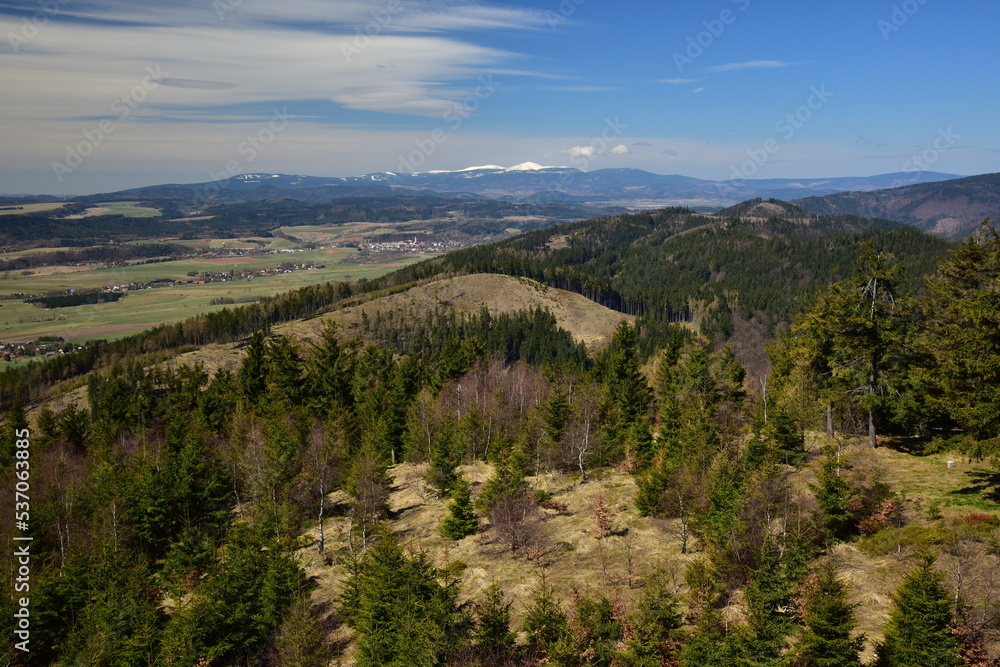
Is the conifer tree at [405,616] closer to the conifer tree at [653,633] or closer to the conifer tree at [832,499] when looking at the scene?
the conifer tree at [653,633]

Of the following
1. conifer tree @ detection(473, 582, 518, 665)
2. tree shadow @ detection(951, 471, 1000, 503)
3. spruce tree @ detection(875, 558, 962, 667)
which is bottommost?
conifer tree @ detection(473, 582, 518, 665)

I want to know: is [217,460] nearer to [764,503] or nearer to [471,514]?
[471,514]

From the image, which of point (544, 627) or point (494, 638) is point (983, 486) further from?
point (494, 638)

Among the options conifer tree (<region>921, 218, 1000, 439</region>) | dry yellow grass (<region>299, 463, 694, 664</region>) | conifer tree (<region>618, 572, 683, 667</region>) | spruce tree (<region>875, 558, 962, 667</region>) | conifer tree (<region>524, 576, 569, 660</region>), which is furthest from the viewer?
dry yellow grass (<region>299, 463, 694, 664</region>)

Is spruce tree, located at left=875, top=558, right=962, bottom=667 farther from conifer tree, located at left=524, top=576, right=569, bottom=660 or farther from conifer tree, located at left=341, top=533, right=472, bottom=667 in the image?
conifer tree, located at left=341, top=533, right=472, bottom=667

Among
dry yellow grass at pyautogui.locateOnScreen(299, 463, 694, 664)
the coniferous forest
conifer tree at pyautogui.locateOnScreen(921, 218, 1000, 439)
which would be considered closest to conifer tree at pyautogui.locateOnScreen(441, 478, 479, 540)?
the coniferous forest

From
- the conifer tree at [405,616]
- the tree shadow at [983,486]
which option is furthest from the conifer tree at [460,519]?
the tree shadow at [983,486]
